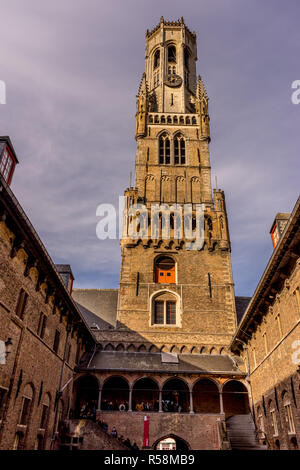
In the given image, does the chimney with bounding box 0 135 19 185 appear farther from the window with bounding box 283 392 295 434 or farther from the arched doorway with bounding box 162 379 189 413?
the arched doorway with bounding box 162 379 189 413

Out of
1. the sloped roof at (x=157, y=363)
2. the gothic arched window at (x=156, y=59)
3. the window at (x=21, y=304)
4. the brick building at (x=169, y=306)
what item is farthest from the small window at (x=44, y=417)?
the gothic arched window at (x=156, y=59)

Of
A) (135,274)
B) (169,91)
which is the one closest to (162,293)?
(135,274)

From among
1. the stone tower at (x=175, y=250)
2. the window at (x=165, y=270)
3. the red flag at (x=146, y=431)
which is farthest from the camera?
the window at (x=165, y=270)

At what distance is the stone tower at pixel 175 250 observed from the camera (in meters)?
30.9

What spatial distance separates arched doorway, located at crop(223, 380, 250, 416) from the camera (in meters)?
26.9

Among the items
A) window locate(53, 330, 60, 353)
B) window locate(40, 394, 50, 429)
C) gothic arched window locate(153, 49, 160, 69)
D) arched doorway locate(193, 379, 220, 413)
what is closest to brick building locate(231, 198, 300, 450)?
arched doorway locate(193, 379, 220, 413)

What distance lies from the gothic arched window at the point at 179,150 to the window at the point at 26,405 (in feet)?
93.9

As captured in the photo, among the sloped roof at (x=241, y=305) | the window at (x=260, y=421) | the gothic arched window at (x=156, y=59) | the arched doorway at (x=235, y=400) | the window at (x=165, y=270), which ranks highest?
the gothic arched window at (x=156, y=59)

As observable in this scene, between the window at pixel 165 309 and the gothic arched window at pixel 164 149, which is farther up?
the gothic arched window at pixel 164 149

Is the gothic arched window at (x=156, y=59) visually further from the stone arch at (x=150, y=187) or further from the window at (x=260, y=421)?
the window at (x=260, y=421)

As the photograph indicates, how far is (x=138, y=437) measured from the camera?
2381cm

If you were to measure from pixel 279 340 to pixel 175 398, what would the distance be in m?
12.5
